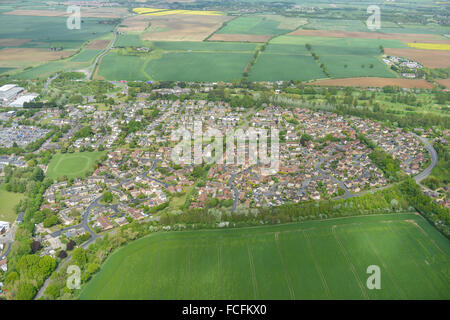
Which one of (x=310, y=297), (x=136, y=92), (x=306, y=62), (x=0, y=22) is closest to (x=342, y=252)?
(x=310, y=297)

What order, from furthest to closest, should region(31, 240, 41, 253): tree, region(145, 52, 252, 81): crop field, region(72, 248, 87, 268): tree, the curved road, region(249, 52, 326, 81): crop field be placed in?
region(249, 52, 326, 81): crop field → region(145, 52, 252, 81): crop field → region(31, 240, 41, 253): tree → the curved road → region(72, 248, 87, 268): tree

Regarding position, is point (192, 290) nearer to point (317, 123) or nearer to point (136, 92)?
point (317, 123)

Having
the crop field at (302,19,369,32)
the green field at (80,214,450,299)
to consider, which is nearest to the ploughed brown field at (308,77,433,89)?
the green field at (80,214,450,299)

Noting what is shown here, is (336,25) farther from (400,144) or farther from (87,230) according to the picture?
(87,230)

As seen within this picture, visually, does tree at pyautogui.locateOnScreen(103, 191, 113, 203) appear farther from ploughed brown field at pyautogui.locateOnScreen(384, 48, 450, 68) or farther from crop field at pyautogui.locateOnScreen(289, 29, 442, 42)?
crop field at pyautogui.locateOnScreen(289, 29, 442, 42)

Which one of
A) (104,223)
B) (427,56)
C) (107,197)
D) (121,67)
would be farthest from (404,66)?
(104,223)

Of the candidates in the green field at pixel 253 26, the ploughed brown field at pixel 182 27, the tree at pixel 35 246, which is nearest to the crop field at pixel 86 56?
the ploughed brown field at pixel 182 27
